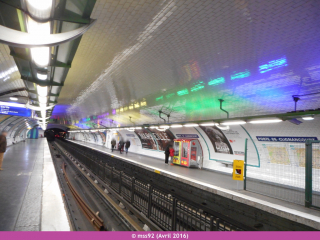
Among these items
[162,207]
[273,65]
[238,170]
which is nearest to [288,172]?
[238,170]

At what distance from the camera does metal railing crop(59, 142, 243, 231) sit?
4090 mm

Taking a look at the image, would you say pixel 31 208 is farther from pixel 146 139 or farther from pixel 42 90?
pixel 146 139

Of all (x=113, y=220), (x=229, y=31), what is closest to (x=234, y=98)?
(x=229, y=31)

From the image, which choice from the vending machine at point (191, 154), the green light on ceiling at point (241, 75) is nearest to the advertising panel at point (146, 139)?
the vending machine at point (191, 154)

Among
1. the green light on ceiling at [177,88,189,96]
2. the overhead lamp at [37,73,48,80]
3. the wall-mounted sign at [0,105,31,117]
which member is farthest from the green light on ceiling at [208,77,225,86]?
the wall-mounted sign at [0,105,31,117]

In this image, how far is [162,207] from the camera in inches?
218

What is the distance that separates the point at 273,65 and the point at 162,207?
170 inches

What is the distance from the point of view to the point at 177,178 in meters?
9.44

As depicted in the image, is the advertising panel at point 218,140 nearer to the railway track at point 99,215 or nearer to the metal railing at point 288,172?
the metal railing at point 288,172

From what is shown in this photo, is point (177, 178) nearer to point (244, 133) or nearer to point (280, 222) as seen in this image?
point (244, 133)

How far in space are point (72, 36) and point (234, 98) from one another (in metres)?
5.92

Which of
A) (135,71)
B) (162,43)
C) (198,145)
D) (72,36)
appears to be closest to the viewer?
(72,36)

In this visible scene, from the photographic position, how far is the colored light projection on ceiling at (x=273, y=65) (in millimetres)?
4328

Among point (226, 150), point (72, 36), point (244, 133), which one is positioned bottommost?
point (226, 150)
